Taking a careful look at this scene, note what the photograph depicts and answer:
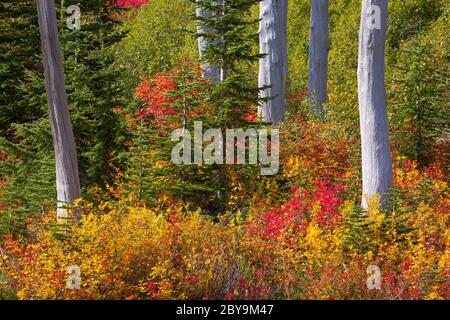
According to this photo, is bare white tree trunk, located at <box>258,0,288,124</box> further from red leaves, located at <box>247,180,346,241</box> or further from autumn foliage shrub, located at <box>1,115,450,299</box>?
autumn foliage shrub, located at <box>1,115,450,299</box>

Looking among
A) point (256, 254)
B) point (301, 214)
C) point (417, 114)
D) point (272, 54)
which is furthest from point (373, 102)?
point (272, 54)

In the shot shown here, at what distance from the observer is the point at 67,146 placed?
9656mm

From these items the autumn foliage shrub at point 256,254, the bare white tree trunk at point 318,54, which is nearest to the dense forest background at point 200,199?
the autumn foliage shrub at point 256,254

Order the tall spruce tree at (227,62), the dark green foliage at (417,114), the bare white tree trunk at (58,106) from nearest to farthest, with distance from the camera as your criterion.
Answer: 1. the bare white tree trunk at (58,106)
2. the tall spruce tree at (227,62)
3. the dark green foliage at (417,114)

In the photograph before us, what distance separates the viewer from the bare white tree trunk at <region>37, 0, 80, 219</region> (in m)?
9.35

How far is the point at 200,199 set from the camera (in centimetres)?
1180

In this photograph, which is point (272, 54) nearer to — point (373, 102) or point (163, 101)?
point (163, 101)

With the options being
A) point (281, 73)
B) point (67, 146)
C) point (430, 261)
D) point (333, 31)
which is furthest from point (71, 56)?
point (333, 31)

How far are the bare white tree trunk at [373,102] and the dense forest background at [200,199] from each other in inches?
14.7

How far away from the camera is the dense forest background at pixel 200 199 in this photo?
8.12 m

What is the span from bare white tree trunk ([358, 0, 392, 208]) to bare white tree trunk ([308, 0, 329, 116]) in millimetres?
6872

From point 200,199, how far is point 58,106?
320 centimetres

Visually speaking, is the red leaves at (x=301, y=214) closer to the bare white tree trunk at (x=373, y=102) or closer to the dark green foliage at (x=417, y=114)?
the bare white tree trunk at (x=373, y=102)
